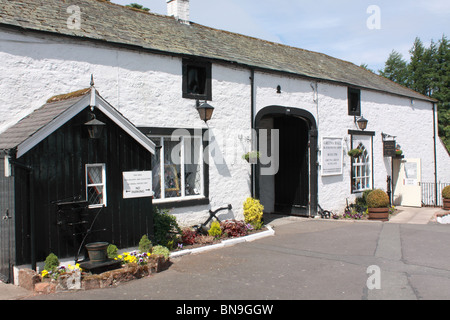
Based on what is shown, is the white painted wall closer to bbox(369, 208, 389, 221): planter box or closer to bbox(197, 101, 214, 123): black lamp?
bbox(197, 101, 214, 123): black lamp

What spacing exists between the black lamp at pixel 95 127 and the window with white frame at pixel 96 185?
2.07 ft

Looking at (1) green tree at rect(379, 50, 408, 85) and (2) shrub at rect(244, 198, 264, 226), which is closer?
(2) shrub at rect(244, 198, 264, 226)

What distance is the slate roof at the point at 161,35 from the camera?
28.5ft

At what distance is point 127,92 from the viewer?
30.9 ft

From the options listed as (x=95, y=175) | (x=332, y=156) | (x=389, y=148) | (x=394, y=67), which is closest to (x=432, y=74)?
(x=394, y=67)

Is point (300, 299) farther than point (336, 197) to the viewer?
No

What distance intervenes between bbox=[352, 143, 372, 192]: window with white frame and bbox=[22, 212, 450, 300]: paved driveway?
4592 mm

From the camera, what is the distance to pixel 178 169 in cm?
1043

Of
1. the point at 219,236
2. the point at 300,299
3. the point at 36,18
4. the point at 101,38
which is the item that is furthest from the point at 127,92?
the point at 300,299

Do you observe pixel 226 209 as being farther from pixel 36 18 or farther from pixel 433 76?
pixel 433 76

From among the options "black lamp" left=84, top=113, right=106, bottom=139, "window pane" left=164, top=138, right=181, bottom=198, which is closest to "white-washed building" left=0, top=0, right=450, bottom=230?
"window pane" left=164, top=138, right=181, bottom=198

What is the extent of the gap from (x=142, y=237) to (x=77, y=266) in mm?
1449

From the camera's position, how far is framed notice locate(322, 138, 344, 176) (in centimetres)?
1452

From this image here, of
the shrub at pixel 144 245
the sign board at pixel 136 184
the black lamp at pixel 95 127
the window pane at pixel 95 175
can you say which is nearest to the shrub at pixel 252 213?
the sign board at pixel 136 184
